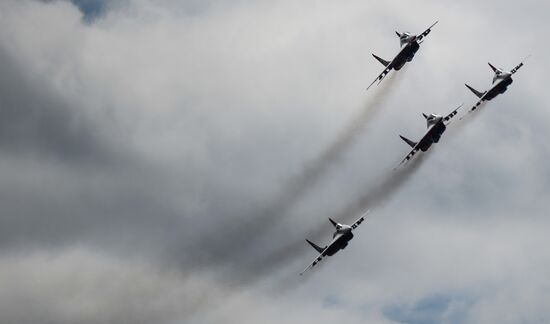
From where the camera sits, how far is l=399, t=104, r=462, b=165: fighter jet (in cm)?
18475

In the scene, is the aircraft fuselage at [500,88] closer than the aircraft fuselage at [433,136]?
No

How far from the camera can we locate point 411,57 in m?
184

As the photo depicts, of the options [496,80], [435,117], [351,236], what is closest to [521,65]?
[496,80]

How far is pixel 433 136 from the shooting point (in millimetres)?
185250

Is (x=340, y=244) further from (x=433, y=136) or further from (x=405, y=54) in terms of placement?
(x=405, y=54)

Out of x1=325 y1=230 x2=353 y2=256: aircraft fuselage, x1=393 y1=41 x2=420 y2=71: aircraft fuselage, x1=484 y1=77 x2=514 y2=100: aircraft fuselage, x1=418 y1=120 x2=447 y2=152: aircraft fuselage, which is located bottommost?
x1=325 y1=230 x2=353 y2=256: aircraft fuselage

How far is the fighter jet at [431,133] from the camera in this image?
184750 millimetres

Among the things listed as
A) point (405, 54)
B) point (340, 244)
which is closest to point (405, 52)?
point (405, 54)

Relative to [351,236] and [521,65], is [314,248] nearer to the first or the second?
[351,236]

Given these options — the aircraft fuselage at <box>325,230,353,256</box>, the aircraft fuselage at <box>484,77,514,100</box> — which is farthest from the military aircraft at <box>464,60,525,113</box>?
Answer: the aircraft fuselage at <box>325,230,353,256</box>

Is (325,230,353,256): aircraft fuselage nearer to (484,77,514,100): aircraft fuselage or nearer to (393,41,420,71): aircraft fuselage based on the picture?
(393,41,420,71): aircraft fuselage

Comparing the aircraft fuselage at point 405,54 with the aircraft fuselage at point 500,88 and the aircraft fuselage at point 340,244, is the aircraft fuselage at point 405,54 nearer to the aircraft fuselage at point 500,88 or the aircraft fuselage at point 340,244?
the aircraft fuselage at point 500,88

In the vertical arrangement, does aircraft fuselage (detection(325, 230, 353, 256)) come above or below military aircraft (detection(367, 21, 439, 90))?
below

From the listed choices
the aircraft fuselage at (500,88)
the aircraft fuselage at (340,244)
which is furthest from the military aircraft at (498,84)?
the aircraft fuselage at (340,244)
